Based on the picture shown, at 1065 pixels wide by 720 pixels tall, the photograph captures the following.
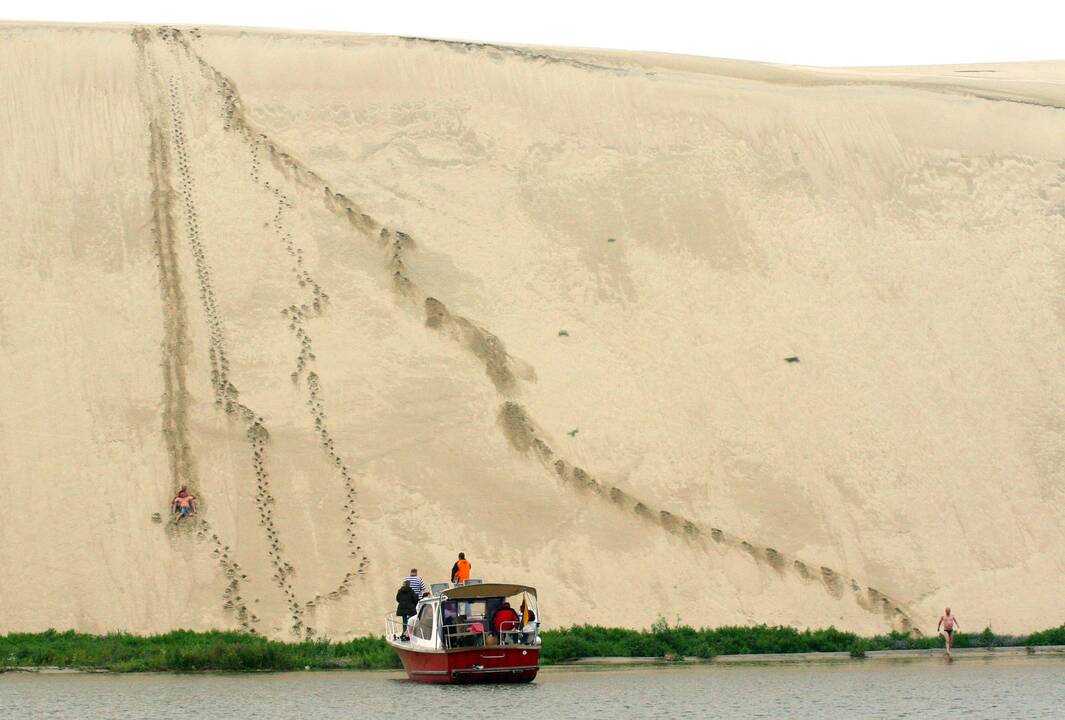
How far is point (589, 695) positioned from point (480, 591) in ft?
5.40

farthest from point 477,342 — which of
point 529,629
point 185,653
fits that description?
point 529,629

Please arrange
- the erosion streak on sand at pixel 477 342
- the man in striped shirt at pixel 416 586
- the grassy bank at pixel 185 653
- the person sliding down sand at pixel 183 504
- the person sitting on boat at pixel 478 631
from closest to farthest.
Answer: the person sitting on boat at pixel 478 631 < the man in striped shirt at pixel 416 586 < the grassy bank at pixel 185 653 < the person sliding down sand at pixel 183 504 < the erosion streak on sand at pixel 477 342

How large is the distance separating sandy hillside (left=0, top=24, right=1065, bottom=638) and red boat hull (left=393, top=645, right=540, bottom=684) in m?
3.30

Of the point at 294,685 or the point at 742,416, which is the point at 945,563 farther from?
the point at 294,685

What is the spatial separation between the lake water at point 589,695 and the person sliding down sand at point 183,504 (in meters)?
3.44

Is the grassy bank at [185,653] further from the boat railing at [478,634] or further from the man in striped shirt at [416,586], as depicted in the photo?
the boat railing at [478,634]

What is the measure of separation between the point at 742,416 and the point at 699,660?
18.4 feet

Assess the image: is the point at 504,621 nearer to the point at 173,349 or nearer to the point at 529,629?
the point at 529,629

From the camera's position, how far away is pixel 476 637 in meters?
19.2

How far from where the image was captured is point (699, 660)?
2180 cm

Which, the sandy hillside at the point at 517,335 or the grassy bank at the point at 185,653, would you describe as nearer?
the grassy bank at the point at 185,653

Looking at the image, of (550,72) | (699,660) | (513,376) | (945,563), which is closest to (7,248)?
(513,376)

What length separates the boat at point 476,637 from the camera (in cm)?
1895

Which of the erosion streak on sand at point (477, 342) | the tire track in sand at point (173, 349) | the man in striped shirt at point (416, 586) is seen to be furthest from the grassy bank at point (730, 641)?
the tire track in sand at point (173, 349)
